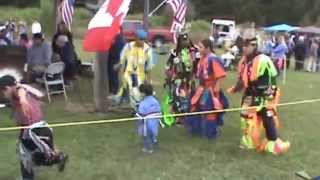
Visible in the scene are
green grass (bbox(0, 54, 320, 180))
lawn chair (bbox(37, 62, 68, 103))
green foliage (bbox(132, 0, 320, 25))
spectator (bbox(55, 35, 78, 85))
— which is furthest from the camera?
green foliage (bbox(132, 0, 320, 25))

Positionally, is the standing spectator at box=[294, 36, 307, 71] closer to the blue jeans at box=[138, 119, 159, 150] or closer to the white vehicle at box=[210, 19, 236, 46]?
the white vehicle at box=[210, 19, 236, 46]

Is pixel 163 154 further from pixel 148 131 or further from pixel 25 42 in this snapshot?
pixel 25 42

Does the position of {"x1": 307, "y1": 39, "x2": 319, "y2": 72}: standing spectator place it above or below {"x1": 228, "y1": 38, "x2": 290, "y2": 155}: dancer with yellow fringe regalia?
below

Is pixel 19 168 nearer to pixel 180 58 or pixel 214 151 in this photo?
pixel 214 151

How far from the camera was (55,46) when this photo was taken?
14.4m

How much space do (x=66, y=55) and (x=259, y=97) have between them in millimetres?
5992

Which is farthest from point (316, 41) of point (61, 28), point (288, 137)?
point (288, 137)

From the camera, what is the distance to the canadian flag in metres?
8.85

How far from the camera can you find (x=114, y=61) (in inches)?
528

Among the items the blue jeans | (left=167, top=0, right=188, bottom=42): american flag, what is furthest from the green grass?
(left=167, top=0, right=188, bottom=42): american flag

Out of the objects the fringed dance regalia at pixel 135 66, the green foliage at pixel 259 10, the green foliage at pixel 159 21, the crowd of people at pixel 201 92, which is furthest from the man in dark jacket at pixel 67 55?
the green foliage at pixel 259 10

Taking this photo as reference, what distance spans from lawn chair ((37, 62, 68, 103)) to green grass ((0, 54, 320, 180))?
120cm

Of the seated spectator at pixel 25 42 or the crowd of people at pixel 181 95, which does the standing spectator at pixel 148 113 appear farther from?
the seated spectator at pixel 25 42

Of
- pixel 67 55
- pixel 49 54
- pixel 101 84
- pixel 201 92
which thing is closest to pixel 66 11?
pixel 67 55
